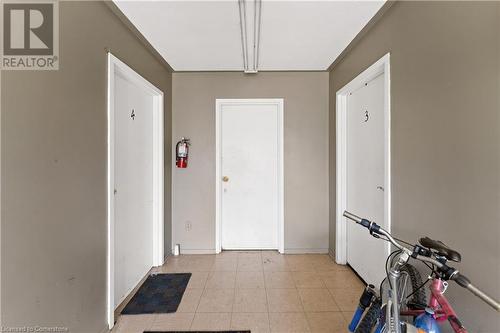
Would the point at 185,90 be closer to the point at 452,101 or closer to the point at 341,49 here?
the point at 341,49

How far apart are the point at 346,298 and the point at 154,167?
2.45 meters

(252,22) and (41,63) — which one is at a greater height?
(252,22)

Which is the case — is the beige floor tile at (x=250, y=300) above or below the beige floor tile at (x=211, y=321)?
above

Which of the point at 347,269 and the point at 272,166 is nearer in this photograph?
the point at 347,269

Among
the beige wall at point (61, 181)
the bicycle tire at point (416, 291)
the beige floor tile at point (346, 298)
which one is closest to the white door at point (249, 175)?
the beige floor tile at point (346, 298)

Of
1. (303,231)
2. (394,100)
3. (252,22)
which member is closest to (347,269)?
(303,231)

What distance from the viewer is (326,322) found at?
1821mm

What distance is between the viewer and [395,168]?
66.4 inches

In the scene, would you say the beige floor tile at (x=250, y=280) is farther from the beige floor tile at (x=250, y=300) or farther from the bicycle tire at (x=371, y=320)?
the bicycle tire at (x=371, y=320)

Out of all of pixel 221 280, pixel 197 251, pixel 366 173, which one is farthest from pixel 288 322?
pixel 197 251

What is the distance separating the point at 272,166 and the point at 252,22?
1.76 meters

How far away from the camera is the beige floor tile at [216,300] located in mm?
1987

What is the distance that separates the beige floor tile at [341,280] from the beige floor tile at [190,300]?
1299 mm

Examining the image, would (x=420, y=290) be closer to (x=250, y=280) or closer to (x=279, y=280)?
(x=279, y=280)
